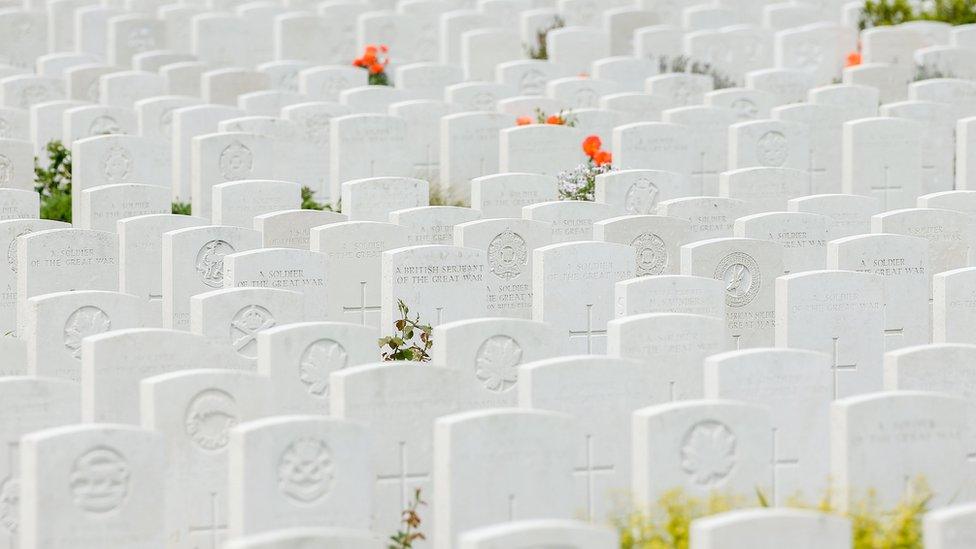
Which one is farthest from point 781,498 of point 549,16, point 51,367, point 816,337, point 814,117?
point 549,16

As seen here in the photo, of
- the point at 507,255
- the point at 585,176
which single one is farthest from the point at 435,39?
the point at 507,255

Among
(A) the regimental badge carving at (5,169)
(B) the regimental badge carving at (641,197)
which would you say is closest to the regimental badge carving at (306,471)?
(B) the regimental badge carving at (641,197)

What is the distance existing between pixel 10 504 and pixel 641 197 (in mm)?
5291

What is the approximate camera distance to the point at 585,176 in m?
11.5

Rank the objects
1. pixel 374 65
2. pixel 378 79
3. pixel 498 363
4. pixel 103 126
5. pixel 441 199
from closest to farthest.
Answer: pixel 498 363, pixel 441 199, pixel 103 126, pixel 374 65, pixel 378 79

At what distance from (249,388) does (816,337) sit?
118 inches

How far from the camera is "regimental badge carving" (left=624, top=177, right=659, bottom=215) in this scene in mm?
11312

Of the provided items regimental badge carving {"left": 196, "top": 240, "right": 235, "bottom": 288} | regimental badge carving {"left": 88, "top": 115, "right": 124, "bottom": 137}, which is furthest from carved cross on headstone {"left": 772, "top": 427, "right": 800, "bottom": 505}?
regimental badge carving {"left": 88, "top": 115, "right": 124, "bottom": 137}

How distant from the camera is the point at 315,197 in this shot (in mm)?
13055

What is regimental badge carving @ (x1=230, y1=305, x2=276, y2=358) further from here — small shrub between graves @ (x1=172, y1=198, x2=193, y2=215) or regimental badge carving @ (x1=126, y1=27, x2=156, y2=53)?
regimental badge carving @ (x1=126, y1=27, x2=156, y2=53)

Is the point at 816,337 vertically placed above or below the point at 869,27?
below

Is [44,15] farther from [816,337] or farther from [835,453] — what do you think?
[835,453]

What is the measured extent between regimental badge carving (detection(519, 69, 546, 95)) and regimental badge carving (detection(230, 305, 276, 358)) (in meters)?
6.78

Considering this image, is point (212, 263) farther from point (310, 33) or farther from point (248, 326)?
point (310, 33)
